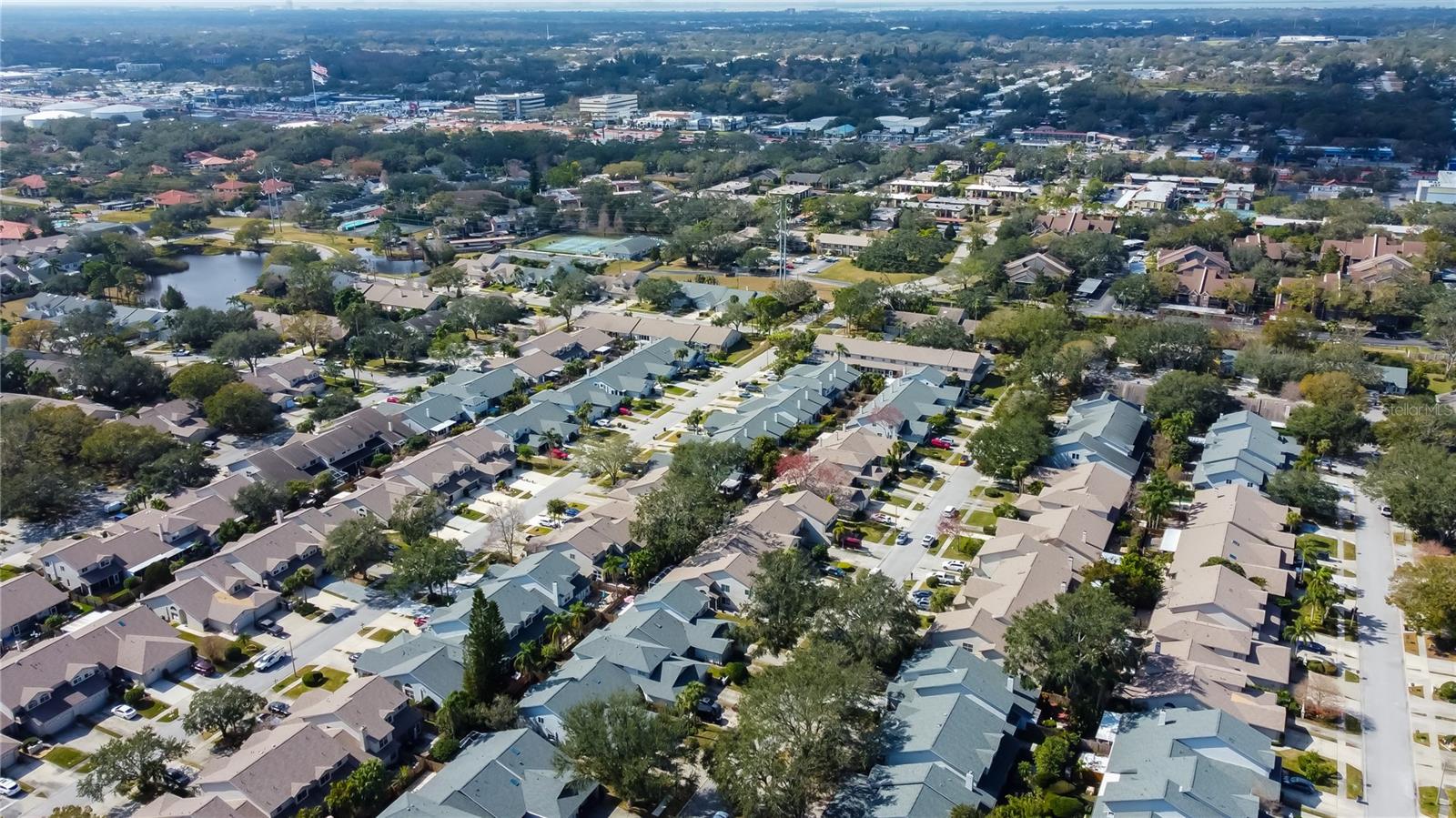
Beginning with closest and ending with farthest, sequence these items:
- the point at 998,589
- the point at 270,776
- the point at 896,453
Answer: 1. the point at 270,776
2. the point at 998,589
3. the point at 896,453

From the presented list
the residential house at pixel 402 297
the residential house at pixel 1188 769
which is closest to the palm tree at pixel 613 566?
the residential house at pixel 1188 769

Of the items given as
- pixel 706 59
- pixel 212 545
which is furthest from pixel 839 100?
pixel 212 545

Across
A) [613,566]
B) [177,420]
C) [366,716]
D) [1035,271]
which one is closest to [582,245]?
[1035,271]

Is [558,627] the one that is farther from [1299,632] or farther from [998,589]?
[1299,632]

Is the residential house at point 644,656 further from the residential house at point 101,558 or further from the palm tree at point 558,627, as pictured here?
the residential house at point 101,558

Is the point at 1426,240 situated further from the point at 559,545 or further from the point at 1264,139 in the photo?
the point at 559,545
